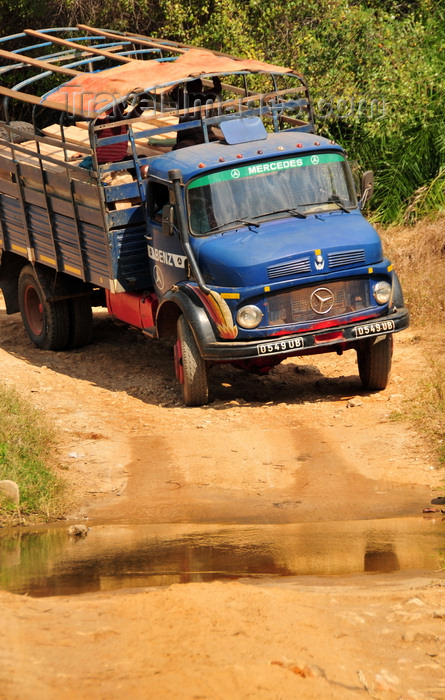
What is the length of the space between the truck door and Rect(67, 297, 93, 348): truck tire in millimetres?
2230

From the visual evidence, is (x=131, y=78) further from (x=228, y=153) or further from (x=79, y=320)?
(x=79, y=320)

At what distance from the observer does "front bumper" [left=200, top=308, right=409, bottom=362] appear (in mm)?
9273

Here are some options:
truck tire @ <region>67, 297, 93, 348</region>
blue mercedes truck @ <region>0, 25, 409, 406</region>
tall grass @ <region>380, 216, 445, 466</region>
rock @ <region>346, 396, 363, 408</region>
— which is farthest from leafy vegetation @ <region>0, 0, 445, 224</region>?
rock @ <region>346, 396, 363, 408</region>

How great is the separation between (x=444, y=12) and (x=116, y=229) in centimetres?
955

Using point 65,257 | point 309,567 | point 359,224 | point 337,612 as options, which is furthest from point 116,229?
point 337,612

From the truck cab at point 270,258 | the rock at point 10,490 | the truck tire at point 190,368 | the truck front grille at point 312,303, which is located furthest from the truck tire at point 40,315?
the rock at point 10,490

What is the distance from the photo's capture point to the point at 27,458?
319 inches

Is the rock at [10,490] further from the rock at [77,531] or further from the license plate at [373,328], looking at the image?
the license plate at [373,328]

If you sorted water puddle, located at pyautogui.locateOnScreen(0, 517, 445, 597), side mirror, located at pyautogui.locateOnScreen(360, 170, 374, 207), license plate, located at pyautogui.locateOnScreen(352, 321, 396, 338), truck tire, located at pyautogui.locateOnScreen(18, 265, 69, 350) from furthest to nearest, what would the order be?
truck tire, located at pyautogui.locateOnScreen(18, 265, 69, 350) < side mirror, located at pyautogui.locateOnScreen(360, 170, 374, 207) < license plate, located at pyautogui.locateOnScreen(352, 321, 396, 338) < water puddle, located at pyautogui.locateOnScreen(0, 517, 445, 597)

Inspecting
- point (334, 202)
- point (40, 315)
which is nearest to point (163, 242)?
point (334, 202)

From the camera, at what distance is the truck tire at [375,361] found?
9984 mm

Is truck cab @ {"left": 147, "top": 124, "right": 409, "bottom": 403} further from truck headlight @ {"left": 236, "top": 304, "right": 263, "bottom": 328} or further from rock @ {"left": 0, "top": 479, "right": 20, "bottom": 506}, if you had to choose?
rock @ {"left": 0, "top": 479, "right": 20, "bottom": 506}

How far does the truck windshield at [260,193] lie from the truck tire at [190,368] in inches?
37.3

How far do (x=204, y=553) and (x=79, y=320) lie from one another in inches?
250
